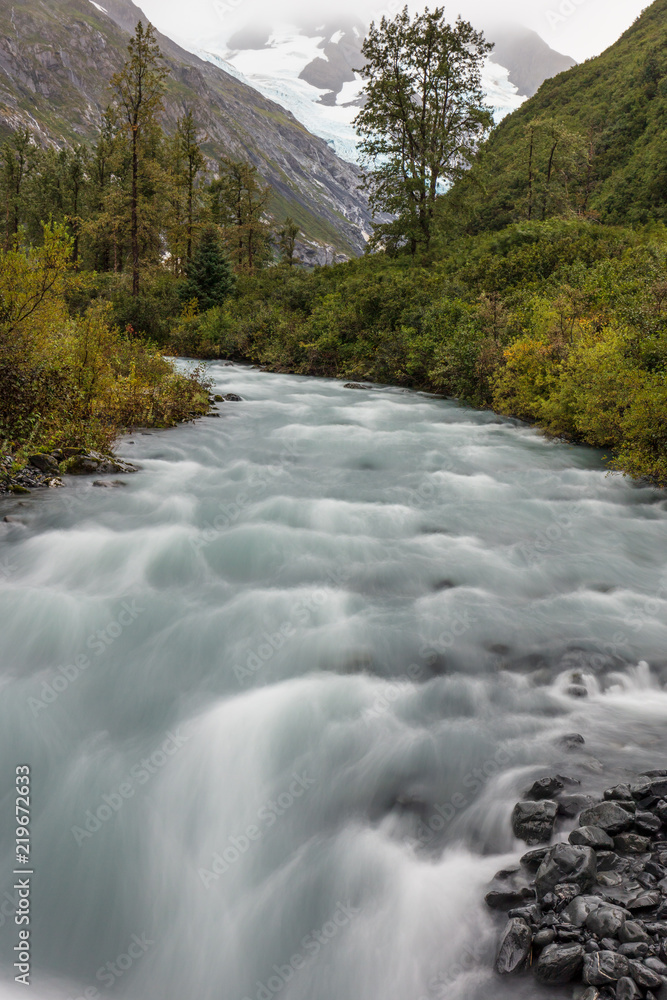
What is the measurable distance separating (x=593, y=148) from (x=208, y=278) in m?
38.2

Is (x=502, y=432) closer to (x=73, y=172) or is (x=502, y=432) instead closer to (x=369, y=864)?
(x=369, y=864)

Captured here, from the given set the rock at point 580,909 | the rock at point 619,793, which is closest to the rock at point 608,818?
the rock at point 619,793

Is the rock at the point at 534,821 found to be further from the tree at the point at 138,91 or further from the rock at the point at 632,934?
the tree at the point at 138,91

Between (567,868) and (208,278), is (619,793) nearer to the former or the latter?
(567,868)

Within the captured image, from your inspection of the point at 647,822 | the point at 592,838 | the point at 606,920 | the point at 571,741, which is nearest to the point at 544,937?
the point at 606,920

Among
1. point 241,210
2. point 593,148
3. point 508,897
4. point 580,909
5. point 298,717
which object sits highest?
point 593,148

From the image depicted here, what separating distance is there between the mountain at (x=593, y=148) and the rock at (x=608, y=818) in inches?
1274

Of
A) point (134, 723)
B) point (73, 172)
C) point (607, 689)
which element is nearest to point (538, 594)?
point (607, 689)

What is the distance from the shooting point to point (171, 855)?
3283 mm

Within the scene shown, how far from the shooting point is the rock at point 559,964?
2297mm

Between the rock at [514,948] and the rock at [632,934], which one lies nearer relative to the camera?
the rock at [632,934]

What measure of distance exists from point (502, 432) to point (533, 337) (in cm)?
286

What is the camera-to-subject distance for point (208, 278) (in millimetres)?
33312

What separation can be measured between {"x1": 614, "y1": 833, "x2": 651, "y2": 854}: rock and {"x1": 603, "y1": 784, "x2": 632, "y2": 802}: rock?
292 millimetres
